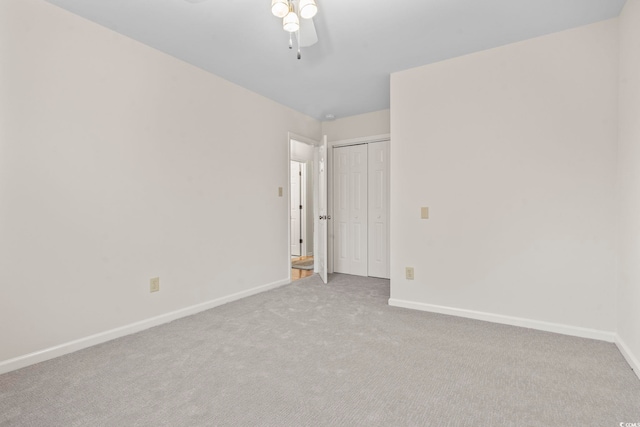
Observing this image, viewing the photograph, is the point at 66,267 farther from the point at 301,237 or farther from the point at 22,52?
the point at 301,237

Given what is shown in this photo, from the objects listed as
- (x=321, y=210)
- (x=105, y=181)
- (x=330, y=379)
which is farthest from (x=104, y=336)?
(x=321, y=210)

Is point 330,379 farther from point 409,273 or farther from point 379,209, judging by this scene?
point 379,209

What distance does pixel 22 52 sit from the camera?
2.03 meters

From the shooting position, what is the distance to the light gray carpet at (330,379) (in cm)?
152

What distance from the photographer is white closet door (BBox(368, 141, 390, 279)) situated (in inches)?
177

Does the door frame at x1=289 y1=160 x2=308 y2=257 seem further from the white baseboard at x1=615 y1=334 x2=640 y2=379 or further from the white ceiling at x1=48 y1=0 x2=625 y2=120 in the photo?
the white baseboard at x1=615 y1=334 x2=640 y2=379

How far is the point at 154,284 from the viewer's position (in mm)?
2758

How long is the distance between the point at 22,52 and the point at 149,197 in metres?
1.22

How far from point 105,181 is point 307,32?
6.15ft

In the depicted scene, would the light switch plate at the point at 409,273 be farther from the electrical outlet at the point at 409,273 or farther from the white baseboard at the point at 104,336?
the white baseboard at the point at 104,336

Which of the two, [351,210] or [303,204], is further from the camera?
[303,204]

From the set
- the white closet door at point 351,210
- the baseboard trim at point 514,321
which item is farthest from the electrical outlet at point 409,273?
the white closet door at point 351,210

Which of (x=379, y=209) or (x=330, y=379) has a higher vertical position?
(x=379, y=209)

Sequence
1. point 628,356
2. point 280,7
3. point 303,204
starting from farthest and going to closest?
point 303,204, point 628,356, point 280,7
